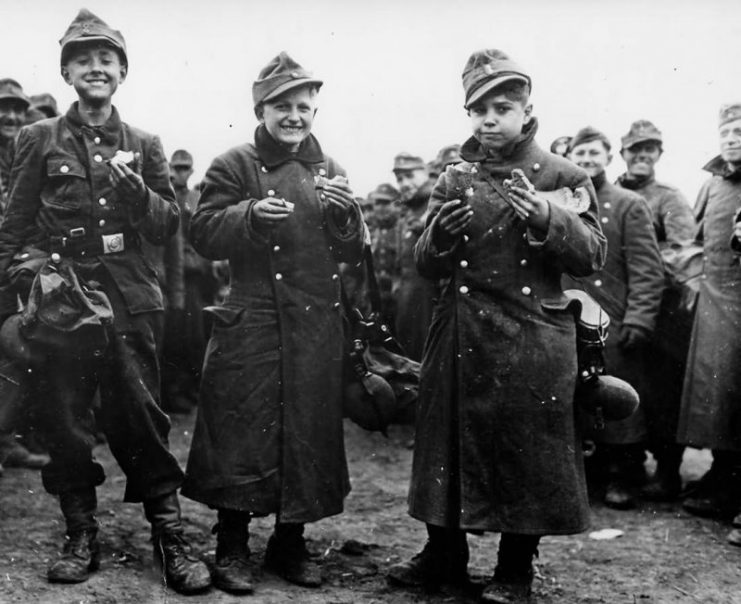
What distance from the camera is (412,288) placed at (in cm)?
840

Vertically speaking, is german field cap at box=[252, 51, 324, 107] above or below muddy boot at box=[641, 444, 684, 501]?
above

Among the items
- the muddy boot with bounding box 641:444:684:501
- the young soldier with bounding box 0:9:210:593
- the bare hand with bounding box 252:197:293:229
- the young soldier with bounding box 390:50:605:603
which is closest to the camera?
the young soldier with bounding box 390:50:605:603

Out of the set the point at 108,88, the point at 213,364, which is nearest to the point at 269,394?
the point at 213,364

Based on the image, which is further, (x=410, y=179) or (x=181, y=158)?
(x=410, y=179)

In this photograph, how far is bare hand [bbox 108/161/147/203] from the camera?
4.12 metres

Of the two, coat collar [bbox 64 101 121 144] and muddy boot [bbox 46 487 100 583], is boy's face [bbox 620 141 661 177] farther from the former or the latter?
muddy boot [bbox 46 487 100 583]

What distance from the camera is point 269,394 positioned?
428cm

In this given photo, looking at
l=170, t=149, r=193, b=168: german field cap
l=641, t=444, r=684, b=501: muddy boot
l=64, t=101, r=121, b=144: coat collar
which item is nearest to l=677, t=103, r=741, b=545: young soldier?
l=641, t=444, r=684, b=501: muddy boot

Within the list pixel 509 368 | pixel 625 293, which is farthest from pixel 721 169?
pixel 509 368

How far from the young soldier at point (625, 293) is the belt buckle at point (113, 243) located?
10.2ft

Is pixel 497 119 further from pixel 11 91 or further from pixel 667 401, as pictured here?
pixel 11 91

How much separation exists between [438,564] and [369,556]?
645mm

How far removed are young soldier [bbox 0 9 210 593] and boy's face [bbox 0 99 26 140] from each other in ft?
8.23

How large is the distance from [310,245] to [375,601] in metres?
1.71
